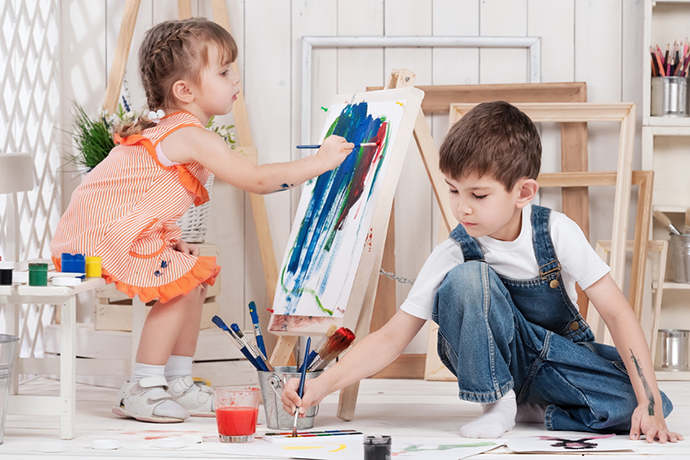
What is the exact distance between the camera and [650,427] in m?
1.26

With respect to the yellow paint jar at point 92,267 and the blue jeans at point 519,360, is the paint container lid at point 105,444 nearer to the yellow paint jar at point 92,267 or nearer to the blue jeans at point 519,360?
the yellow paint jar at point 92,267

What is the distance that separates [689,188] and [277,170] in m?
1.49

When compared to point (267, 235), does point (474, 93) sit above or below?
above

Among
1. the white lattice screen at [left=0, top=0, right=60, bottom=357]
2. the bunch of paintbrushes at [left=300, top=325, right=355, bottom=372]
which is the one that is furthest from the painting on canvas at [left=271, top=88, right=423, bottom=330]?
the white lattice screen at [left=0, top=0, right=60, bottom=357]

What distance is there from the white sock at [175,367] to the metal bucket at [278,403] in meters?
0.32

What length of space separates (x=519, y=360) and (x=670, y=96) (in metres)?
1.25

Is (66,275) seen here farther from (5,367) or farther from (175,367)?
(175,367)

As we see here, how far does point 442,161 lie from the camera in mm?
1376

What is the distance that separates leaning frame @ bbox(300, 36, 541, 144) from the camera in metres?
Result: 2.37

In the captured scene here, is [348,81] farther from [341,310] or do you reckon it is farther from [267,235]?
[341,310]

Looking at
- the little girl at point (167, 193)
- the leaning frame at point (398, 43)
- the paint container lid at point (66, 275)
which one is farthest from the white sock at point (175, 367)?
the leaning frame at point (398, 43)

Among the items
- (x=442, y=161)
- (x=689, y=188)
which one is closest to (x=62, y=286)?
(x=442, y=161)

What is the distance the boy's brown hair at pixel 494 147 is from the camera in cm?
133

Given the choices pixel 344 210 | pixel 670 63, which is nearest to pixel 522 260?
pixel 344 210
